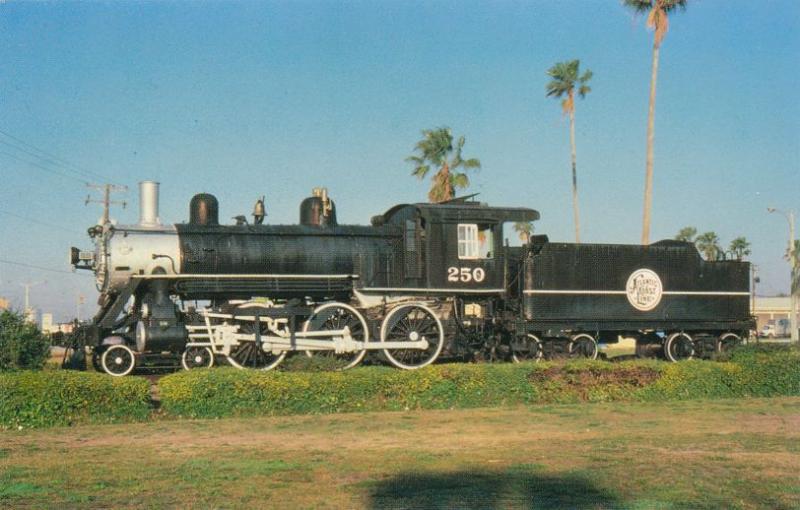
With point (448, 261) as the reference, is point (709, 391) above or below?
below

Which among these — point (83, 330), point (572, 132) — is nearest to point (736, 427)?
point (83, 330)

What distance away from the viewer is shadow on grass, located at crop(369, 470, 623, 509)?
800 centimetres

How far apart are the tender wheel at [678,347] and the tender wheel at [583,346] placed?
82.0 inches

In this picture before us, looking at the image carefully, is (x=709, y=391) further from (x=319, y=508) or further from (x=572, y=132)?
(x=572, y=132)

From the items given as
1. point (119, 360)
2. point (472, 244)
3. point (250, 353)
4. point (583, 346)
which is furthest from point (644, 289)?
point (119, 360)

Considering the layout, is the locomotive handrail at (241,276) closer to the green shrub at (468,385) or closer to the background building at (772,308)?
the green shrub at (468,385)

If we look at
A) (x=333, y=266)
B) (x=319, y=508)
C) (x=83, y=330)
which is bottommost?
(x=319, y=508)

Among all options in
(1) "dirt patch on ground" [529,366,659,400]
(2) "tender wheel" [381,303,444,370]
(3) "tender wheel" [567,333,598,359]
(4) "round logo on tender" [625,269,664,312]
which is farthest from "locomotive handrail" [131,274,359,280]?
(4) "round logo on tender" [625,269,664,312]

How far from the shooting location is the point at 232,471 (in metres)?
9.38

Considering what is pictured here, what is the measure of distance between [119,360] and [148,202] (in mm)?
3667

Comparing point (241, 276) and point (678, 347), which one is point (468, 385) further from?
point (678, 347)

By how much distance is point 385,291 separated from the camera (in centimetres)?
1877

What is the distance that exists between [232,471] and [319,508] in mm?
1866

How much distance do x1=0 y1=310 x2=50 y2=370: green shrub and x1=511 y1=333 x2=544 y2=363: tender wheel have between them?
382 inches
